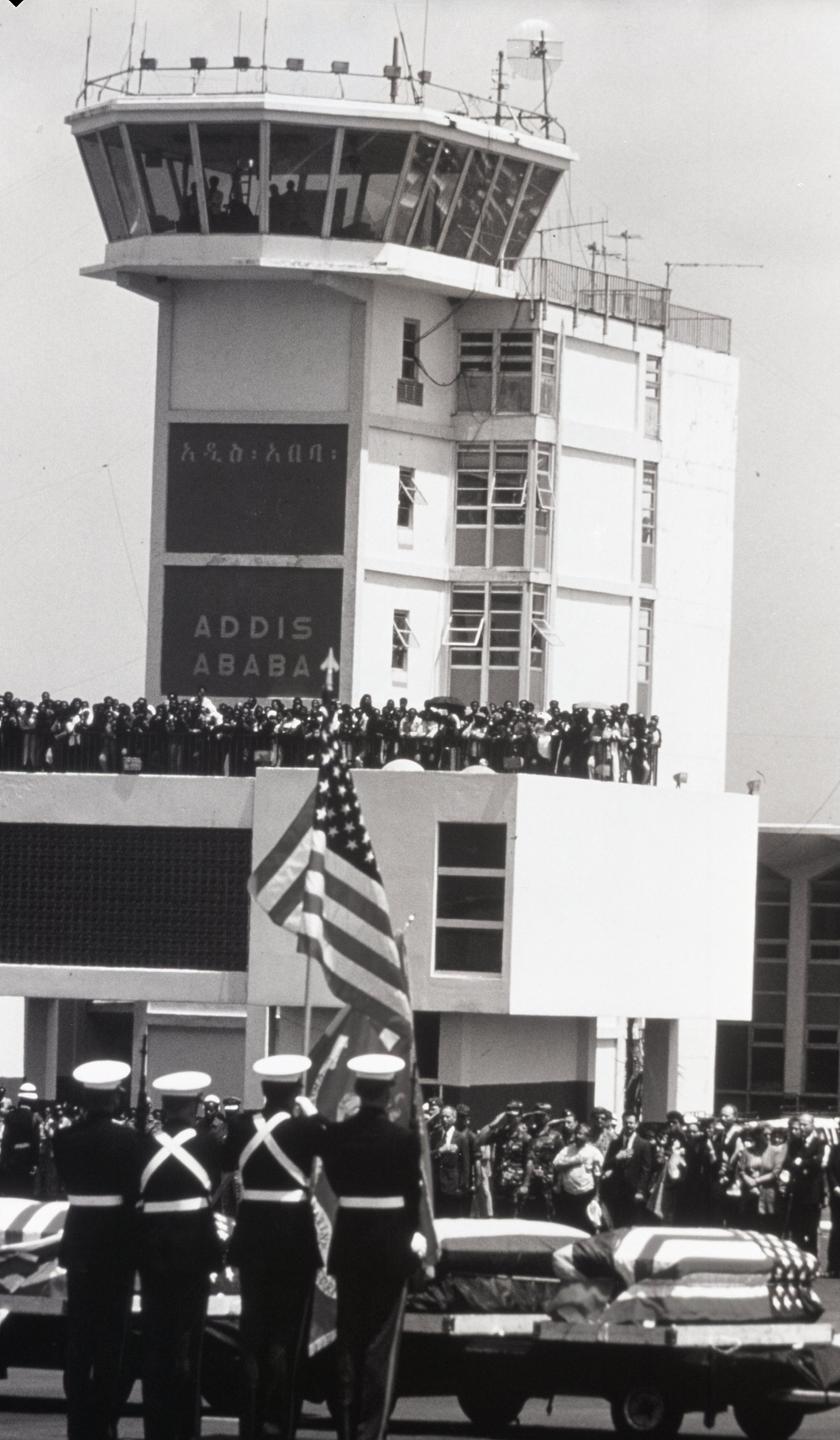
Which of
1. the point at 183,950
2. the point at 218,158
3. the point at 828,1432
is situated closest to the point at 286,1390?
the point at 828,1432

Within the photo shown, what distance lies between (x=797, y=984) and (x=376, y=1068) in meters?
54.2

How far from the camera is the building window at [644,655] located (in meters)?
49.2

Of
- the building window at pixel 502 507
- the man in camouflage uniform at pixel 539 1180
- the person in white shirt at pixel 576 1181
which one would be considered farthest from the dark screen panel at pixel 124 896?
the person in white shirt at pixel 576 1181

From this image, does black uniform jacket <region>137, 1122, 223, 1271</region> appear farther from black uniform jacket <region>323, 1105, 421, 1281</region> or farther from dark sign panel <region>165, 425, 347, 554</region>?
dark sign panel <region>165, 425, 347, 554</region>

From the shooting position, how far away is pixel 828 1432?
15.6m

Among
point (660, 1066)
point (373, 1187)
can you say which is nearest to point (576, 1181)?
point (373, 1187)

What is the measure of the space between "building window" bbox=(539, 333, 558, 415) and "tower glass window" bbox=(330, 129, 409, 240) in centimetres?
375

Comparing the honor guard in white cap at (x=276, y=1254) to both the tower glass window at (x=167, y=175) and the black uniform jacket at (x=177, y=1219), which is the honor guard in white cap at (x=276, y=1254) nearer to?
the black uniform jacket at (x=177, y=1219)

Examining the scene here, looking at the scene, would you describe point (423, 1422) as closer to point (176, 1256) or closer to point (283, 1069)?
point (176, 1256)

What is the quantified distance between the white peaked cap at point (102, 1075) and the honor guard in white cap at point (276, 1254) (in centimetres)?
63

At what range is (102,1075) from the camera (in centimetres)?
1338

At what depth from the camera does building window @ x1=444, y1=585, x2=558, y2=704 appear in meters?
46.1

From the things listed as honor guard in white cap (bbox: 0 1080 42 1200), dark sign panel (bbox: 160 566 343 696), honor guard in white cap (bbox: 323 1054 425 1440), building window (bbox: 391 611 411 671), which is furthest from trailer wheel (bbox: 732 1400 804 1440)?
building window (bbox: 391 611 411 671)

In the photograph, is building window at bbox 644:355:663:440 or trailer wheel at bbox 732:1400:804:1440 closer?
trailer wheel at bbox 732:1400:804:1440
